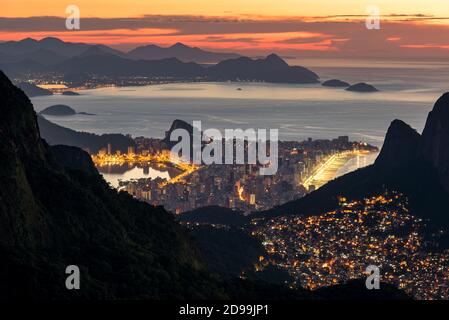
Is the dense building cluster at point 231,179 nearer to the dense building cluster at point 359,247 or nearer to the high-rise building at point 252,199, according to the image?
the high-rise building at point 252,199

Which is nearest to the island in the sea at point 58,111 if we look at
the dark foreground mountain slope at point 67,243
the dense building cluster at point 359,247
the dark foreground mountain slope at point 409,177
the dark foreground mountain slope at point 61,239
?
the dark foreground mountain slope at point 409,177

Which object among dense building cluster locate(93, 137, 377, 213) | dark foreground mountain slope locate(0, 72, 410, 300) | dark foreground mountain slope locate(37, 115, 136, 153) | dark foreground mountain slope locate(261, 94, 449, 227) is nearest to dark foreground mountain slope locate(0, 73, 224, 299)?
dark foreground mountain slope locate(0, 72, 410, 300)

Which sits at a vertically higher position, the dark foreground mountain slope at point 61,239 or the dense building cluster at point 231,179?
the dark foreground mountain slope at point 61,239

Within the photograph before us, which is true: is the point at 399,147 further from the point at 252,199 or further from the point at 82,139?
the point at 82,139

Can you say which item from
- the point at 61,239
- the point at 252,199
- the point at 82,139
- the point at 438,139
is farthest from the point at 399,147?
the point at 82,139
